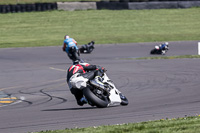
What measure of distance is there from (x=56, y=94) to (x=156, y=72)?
5.79m

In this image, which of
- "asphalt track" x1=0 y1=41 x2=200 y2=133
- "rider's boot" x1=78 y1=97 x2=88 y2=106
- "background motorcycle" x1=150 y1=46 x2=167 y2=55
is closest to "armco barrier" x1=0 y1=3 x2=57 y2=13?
"asphalt track" x1=0 y1=41 x2=200 y2=133

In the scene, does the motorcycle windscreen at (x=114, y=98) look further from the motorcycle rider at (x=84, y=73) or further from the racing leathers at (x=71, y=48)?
the racing leathers at (x=71, y=48)

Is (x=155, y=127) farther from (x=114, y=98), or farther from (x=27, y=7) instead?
(x=27, y=7)

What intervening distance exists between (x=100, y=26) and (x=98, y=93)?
89.5 feet

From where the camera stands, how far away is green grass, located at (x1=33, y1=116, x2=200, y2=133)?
7.80 metres

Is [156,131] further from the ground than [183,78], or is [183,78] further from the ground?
[156,131]

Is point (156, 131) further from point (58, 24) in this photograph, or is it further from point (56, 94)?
point (58, 24)

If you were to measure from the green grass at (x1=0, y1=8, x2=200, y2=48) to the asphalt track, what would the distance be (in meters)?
5.73

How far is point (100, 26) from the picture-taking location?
3812 centimetres

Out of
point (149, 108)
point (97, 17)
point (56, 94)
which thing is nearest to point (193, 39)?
point (97, 17)

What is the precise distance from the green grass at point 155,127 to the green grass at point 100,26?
23810 millimetres

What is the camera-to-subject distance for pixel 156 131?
7727 mm

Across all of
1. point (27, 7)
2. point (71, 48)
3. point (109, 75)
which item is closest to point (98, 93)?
point (109, 75)

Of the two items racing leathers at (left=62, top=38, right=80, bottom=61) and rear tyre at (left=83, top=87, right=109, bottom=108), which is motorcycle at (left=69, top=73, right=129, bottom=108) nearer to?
rear tyre at (left=83, top=87, right=109, bottom=108)
